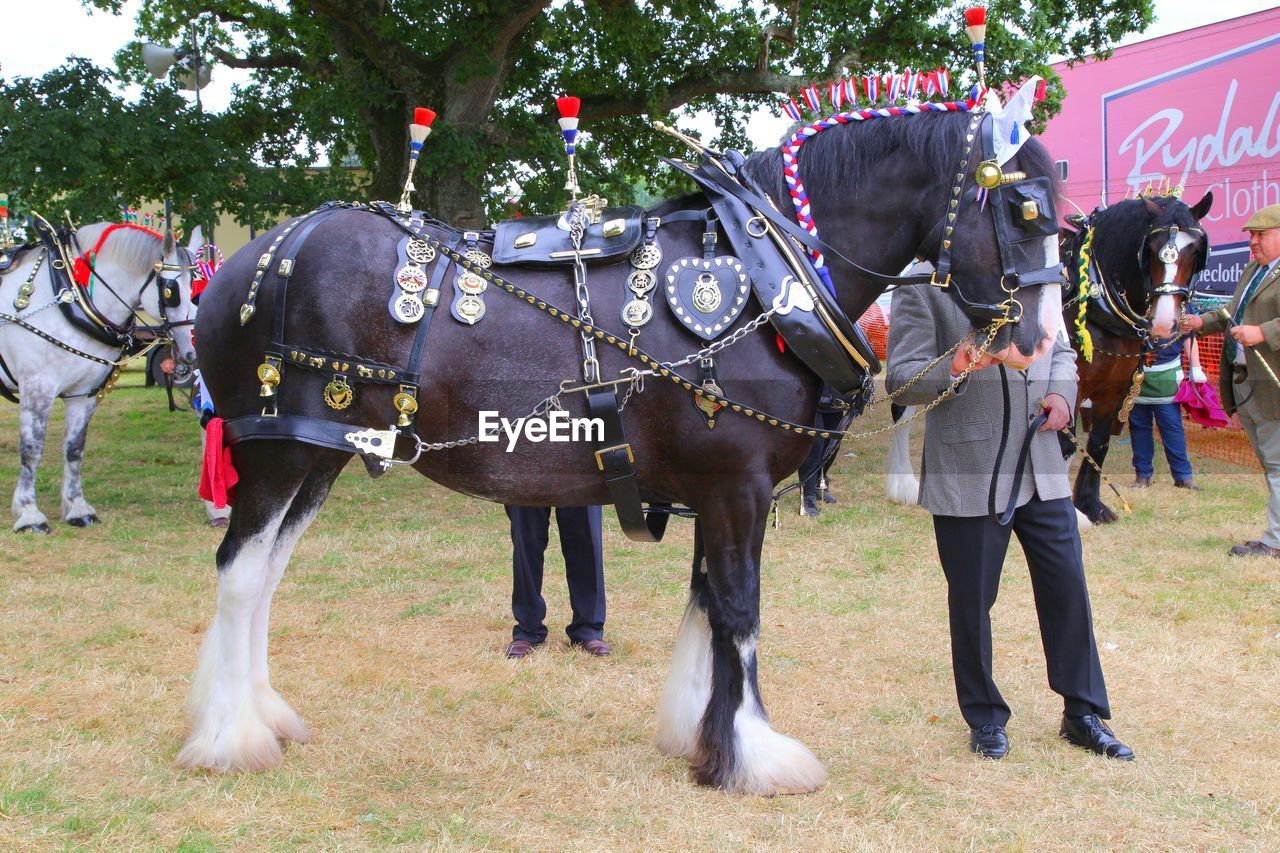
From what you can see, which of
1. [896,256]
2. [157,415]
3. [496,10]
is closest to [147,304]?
[496,10]

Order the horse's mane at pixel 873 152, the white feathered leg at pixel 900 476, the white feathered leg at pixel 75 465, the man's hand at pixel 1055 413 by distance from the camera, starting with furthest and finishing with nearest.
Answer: the white feathered leg at pixel 900 476, the white feathered leg at pixel 75 465, the man's hand at pixel 1055 413, the horse's mane at pixel 873 152

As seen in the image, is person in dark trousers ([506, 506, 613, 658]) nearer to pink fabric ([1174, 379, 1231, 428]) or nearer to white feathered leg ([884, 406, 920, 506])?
white feathered leg ([884, 406, 920, 506])

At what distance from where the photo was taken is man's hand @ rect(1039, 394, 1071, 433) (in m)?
3.48

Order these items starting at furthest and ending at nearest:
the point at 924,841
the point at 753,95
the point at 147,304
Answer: the point at 753,95 → the point at 147,304 → the point at 924,841

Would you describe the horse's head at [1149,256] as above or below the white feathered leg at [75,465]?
above

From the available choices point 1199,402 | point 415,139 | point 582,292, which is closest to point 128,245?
point 415,139

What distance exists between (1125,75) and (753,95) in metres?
4.88

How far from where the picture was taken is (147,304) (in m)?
7.42

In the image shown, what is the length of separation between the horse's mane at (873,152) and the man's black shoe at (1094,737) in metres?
1.94

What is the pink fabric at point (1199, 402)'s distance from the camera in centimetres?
973

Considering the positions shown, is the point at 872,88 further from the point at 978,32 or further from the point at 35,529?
the point at 35,529

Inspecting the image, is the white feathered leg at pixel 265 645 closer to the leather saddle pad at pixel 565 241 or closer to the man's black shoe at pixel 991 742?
the leather saddle pad at pixel 565 241

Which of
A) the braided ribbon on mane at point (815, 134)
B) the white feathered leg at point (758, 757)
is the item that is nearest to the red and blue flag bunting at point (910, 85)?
the braided ribbon on mane at point (815, 134)

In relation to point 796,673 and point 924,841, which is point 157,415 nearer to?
point 796,673
